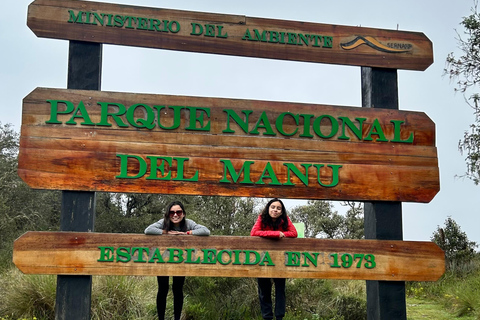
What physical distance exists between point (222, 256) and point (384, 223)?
6.41ft

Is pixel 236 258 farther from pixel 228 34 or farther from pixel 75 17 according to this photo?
pixel 75 17

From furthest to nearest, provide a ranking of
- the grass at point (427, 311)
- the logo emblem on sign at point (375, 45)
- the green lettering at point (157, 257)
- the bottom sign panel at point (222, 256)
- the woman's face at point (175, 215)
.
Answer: the grass at point (427, 311) < the logo emblem on sign at point (375, 45) < the woman's face at point (175, 215) < the green lettering at point (157, 257) < the bottom sign panel at point (222, 256)

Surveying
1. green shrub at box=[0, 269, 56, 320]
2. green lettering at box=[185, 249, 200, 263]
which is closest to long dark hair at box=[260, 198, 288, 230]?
green lettering at box=[185, 249, 200, 263]

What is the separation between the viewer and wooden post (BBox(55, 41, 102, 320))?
215 inches

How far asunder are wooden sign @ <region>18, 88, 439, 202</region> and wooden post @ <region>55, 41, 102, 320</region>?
0.44 ft

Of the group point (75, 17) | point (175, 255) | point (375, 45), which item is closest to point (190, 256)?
point (175, 255)

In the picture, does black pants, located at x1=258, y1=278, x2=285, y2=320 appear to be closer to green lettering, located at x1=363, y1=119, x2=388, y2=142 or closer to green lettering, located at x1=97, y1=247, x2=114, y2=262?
green lettering, located at x1=97, y1=247, x2=114, y2=262

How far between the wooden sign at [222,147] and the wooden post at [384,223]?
0.15 metres

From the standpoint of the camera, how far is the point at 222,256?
18.4 ft

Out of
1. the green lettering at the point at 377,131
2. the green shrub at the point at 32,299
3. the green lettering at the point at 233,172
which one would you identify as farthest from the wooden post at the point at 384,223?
the green shrub at the point at 32,299

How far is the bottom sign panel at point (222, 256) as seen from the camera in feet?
17.8

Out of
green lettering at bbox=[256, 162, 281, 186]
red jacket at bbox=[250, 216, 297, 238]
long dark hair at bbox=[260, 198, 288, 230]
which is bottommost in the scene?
red jacket at bbox=[250, 216, 297, 238]

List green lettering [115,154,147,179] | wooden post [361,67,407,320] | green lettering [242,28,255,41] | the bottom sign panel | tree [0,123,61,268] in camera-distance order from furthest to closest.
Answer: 1. tree [0,123,61,268]
2. green lettering [242,28,255,41]
3. wooden post [361,67,407,320]
4. green lettering [115,154,147,179]
5. the bottom sign panel

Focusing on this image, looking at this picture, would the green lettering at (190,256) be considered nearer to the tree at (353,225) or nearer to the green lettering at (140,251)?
the green lettering at (140,251)
